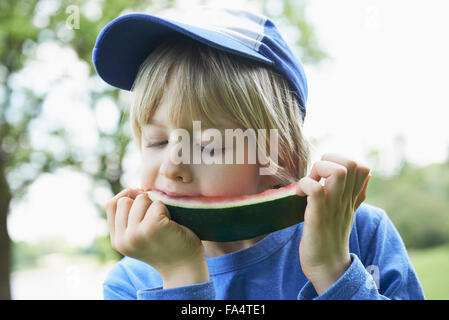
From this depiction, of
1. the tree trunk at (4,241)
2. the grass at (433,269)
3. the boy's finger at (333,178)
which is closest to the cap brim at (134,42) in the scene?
the boy's finger at (333,178)

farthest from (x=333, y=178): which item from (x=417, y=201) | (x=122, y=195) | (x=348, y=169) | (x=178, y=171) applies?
(x=417, y=201)

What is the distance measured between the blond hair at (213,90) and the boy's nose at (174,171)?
0.51 ft

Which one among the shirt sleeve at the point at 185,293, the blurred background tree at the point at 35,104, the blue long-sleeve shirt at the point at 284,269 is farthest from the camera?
the blurred background tree at the point at 35,104

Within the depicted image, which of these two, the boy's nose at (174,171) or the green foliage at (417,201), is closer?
the boy's nose at (174,171)

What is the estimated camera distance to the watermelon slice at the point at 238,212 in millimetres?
1430

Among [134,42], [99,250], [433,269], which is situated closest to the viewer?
[134,42]

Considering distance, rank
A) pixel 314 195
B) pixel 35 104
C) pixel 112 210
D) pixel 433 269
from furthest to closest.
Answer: pixel 35 104 < pixel 433 269 < pixel 112 210 < pixel 314 195

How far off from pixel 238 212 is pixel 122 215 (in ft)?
1.37

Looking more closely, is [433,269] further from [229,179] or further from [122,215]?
[122,215]

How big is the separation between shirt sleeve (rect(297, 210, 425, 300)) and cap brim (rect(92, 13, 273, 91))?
0.85 m

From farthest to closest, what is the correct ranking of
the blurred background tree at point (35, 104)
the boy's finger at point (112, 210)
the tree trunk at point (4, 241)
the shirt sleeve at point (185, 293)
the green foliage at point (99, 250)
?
the green foliage at point (99, 250) < the blurred background tree at point (35, 104) < the tree trunk at point (4, 241) < the boy's finger at point (112, 210) < the shirt sleeve at point (185, 293)

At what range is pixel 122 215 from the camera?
4.91ft

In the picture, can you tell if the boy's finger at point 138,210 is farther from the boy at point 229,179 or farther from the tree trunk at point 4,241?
the tree trunk at point 4,241

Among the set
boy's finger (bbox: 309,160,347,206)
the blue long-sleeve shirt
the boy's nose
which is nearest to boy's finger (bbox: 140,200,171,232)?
the boy's nose
